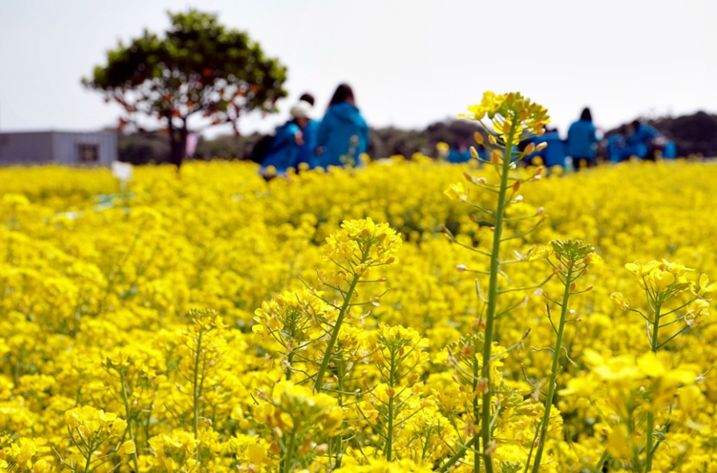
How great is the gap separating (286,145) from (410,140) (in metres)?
21.4

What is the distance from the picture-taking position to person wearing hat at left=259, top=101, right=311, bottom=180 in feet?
32.1

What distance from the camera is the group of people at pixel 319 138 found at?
9266 millimetres

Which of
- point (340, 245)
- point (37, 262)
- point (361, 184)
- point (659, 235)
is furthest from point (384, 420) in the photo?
point (361, 184)

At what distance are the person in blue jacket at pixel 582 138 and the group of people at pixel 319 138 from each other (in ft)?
21.7

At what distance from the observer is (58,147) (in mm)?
36438

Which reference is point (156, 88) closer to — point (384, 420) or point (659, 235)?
point (659, 235)

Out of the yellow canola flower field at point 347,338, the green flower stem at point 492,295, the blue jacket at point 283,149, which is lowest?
the yellow canola flower field at point 347,338

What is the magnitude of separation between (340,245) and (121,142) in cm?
3689

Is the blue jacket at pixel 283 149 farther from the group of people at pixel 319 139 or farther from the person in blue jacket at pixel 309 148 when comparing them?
the person in blue jacket at pixel 309 148

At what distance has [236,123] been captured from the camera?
17.1m

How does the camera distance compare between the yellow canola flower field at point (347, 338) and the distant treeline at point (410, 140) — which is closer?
the yellow canola flower field at point (347, 338)

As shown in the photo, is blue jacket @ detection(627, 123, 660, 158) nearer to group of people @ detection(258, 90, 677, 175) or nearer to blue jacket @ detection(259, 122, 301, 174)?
group of people @ detection(258, 90, 677, 175)

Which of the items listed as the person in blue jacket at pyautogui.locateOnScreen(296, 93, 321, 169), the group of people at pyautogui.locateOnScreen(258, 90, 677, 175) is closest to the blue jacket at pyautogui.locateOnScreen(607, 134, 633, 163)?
the group of people at pyautogui.locateOnScreen(258, 90, 677, 175)

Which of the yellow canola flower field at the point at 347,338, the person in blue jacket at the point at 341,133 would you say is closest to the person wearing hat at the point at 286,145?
the person in blue jacket at the point at 341,133
